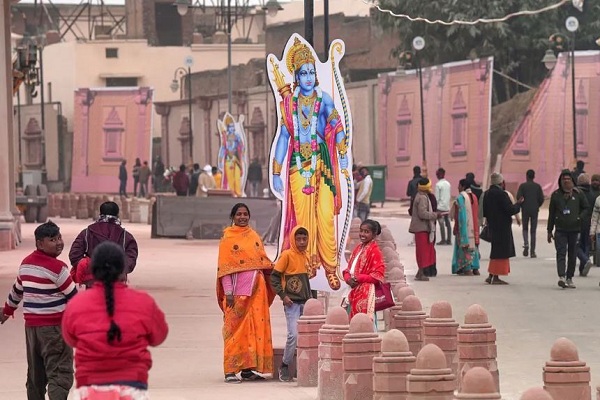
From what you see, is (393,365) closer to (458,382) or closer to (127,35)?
(458,382)

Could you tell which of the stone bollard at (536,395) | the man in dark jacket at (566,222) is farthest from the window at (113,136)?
the stone bollard at (536,395)

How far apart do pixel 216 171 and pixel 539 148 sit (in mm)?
10300

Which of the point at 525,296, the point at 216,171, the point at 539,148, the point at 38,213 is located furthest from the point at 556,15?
the point at 525,296

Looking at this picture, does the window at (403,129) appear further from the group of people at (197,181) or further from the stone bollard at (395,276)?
the stone bollard at (395,276)

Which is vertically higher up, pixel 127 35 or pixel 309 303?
pixel 127 35

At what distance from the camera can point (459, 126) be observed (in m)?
56.4

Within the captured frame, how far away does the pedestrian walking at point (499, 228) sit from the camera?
79.0 feet

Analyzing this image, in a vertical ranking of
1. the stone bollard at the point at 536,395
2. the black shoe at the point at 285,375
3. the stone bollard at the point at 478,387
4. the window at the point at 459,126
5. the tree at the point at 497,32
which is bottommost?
the black shoe at the point at 285,375

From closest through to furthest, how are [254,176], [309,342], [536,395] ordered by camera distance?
[536,395]
[309,342]
[254,176]

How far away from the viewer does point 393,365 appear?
11.0 meters

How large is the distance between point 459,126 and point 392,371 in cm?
4581

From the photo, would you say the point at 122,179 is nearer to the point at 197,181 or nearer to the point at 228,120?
the point at 197,181

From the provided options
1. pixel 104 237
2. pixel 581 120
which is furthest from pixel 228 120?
pixel 104 237

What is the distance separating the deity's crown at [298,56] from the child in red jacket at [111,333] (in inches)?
426
